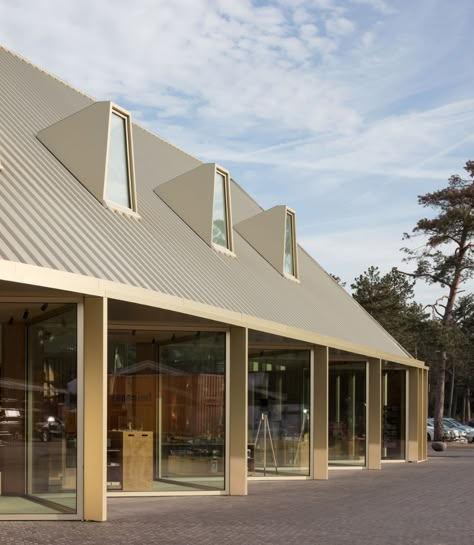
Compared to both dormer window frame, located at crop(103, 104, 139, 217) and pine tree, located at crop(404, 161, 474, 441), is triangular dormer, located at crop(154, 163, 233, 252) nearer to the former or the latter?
dormer window frame, located at crop(103, 104, 139, 217)

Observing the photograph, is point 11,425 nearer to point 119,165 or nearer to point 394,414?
point 119,165

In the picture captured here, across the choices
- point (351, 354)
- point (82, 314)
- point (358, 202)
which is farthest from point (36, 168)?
point (358, 202)

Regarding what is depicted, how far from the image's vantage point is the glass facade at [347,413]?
2442 cm

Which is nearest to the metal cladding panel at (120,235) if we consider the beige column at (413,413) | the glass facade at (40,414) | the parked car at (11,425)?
the glass facade at (40,414)

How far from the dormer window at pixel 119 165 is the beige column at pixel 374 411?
1050cm

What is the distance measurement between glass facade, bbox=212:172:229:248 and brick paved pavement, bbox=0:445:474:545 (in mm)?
5432

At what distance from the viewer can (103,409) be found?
480 inches

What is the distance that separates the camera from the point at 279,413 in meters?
20.4

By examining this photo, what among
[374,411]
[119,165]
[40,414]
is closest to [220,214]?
[119,165]

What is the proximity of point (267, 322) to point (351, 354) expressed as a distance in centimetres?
768

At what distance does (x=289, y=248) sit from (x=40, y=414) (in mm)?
14096

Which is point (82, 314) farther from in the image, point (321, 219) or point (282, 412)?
point (321, 219)

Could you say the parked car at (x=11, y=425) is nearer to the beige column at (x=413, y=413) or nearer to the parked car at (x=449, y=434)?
the beige column at (x=413, y=413)

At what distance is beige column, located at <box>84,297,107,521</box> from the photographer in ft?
39.5
